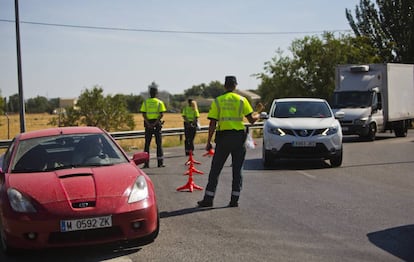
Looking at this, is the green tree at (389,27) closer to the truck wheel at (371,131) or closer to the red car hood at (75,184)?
the truck wheel at (371,131)

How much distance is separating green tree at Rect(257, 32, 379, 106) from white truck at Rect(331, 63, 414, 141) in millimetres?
12540

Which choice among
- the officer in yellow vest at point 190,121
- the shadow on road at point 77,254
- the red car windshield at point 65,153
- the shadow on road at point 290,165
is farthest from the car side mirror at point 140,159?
the officer in yellow vest at point 190,121

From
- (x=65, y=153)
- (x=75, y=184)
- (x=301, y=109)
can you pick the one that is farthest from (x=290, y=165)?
(x=75, y=184)

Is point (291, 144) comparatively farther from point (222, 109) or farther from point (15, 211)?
point (15, 211)

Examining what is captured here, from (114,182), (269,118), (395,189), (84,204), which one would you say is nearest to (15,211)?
(84,204)

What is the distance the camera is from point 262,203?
8617 mm

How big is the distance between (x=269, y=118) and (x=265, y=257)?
8810 millimetres

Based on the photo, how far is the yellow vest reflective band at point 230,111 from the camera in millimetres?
8258

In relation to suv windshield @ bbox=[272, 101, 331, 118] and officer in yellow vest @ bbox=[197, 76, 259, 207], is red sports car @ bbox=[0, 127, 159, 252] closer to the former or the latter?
officer in yellow vest @ bbox=[197, 76, 259, 207]

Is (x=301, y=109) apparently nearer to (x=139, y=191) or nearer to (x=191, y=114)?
(x=191, y=114)

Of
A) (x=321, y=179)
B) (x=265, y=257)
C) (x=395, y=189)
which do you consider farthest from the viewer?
(x=321, y=179)

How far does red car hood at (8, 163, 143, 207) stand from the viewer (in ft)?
18.8

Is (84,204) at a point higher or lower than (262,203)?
higher

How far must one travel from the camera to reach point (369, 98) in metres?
22.2
